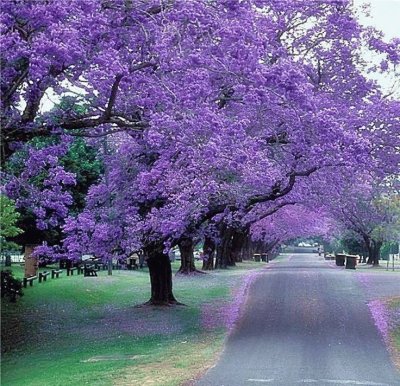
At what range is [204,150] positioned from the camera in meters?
13.6

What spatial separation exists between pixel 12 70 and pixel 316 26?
29.8 ft

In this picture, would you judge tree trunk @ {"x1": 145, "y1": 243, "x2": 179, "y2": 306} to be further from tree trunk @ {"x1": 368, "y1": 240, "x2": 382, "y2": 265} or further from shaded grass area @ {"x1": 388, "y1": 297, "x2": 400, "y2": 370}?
tree trunk @ {"x1": 368, "y1": 240, "x2": 382, "y2": 265}

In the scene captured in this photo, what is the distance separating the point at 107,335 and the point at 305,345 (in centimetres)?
532

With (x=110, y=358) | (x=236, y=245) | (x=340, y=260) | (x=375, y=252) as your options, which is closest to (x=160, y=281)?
(x=110, y=358)

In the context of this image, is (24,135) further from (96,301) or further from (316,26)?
(96,301)

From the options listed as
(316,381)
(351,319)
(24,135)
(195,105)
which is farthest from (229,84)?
(351,319)

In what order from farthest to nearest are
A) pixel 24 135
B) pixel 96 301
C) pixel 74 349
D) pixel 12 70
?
pixel 96 301, pixel 74 349, pixel 24 135, pixel 12 70

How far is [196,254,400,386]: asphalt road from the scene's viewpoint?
1136 cm

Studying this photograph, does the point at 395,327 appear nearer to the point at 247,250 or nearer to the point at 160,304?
the point at 160,304

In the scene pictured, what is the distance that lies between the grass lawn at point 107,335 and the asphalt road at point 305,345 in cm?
63

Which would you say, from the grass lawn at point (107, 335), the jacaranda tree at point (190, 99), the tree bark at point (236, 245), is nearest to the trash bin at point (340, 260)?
the tree bark at point (236, 245)

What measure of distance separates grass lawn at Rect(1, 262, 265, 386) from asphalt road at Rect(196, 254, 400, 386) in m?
0.63

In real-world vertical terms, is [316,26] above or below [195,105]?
above

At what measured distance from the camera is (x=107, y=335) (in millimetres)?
17656
